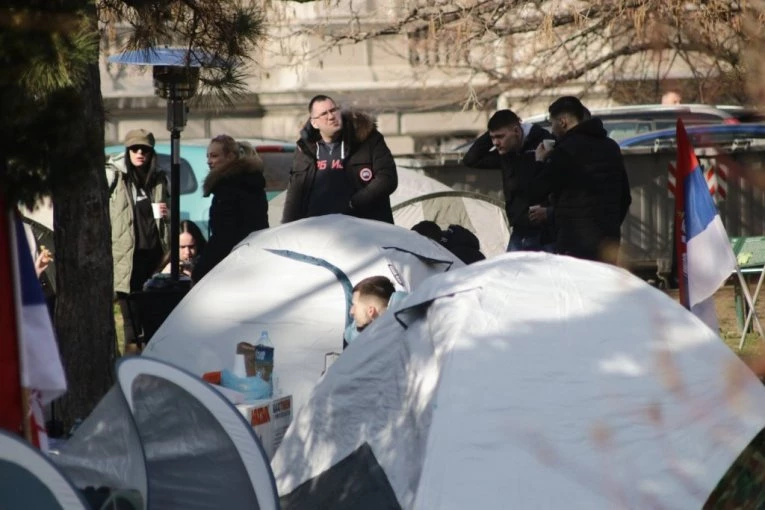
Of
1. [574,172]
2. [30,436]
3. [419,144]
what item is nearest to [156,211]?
[574,172]

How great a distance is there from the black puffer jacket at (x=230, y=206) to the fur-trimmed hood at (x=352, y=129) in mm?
413

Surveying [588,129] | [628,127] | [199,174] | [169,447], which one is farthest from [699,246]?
[628,127]

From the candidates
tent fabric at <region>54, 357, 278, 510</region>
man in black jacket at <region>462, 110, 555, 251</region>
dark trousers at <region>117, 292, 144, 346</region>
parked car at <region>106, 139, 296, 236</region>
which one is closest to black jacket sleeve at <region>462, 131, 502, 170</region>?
man in black jacket at <region>462, 110, 555, 251</region>

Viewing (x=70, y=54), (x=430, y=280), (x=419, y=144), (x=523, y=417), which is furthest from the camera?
(x=419, y=144)

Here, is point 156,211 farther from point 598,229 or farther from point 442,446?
point 442,446

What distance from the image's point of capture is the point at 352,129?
28.2ft

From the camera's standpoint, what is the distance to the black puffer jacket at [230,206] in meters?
8.77

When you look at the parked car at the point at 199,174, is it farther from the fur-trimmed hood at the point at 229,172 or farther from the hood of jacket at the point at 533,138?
the hood of jacket at the point at 533,138

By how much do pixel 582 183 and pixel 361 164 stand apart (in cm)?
139

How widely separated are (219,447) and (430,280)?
60.8 inches

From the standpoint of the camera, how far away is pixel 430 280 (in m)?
5.89

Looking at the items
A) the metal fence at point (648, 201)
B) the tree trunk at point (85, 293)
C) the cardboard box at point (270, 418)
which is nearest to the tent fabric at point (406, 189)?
the metal fence at point (648, 201)

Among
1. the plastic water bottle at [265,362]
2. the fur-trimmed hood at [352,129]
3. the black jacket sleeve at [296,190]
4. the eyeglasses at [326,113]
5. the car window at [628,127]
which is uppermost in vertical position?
the eyeglasses at [326,113]

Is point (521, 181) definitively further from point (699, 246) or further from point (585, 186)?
point (699, 246)
